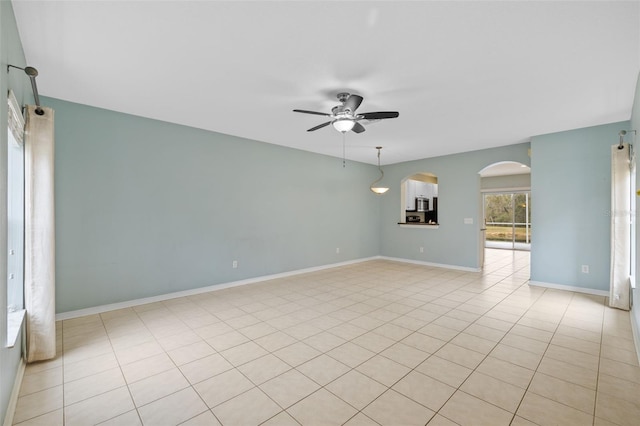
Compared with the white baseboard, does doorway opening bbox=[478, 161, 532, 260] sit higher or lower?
higher

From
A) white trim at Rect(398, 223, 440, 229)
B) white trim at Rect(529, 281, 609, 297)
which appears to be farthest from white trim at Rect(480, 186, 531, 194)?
white trim at Rect(529, 281, 609, 297)

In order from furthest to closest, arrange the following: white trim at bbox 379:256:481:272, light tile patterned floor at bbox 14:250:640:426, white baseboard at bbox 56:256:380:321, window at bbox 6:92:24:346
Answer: white trim at bbox 379:256:481:272 → white baseboard at bbox 56:256:380:321 → window at bbox 6:92:24:346 → light tile patterned floor at bbox 14:250:640:426

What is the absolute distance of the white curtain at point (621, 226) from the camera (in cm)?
375

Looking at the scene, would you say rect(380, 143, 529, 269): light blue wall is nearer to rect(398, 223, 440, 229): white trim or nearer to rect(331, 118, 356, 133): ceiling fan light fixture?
rect(398, 223, 440, 229): white trim

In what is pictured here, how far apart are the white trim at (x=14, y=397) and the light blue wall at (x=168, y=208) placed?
136 cm

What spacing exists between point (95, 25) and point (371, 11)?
2001mm

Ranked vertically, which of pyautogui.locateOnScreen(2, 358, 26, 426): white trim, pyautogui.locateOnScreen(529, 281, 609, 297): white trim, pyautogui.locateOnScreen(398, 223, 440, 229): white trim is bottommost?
pyautogui.locateOnScreen(2, 358, 26, 426): white trim

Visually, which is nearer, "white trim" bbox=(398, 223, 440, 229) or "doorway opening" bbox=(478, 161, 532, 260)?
"white trim" bbox=(398, 223, 440, 229)

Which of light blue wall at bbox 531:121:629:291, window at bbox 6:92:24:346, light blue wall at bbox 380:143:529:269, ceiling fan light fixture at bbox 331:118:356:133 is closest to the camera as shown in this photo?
window at bbox 6:92:24:346

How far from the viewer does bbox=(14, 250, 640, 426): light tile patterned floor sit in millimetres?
1888

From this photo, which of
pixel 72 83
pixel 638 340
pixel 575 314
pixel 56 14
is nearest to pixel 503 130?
pixel 575 314

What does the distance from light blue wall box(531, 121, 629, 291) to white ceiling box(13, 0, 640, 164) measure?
537 mm

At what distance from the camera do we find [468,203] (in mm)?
6336

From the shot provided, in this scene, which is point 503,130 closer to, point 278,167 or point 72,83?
point 278,167
